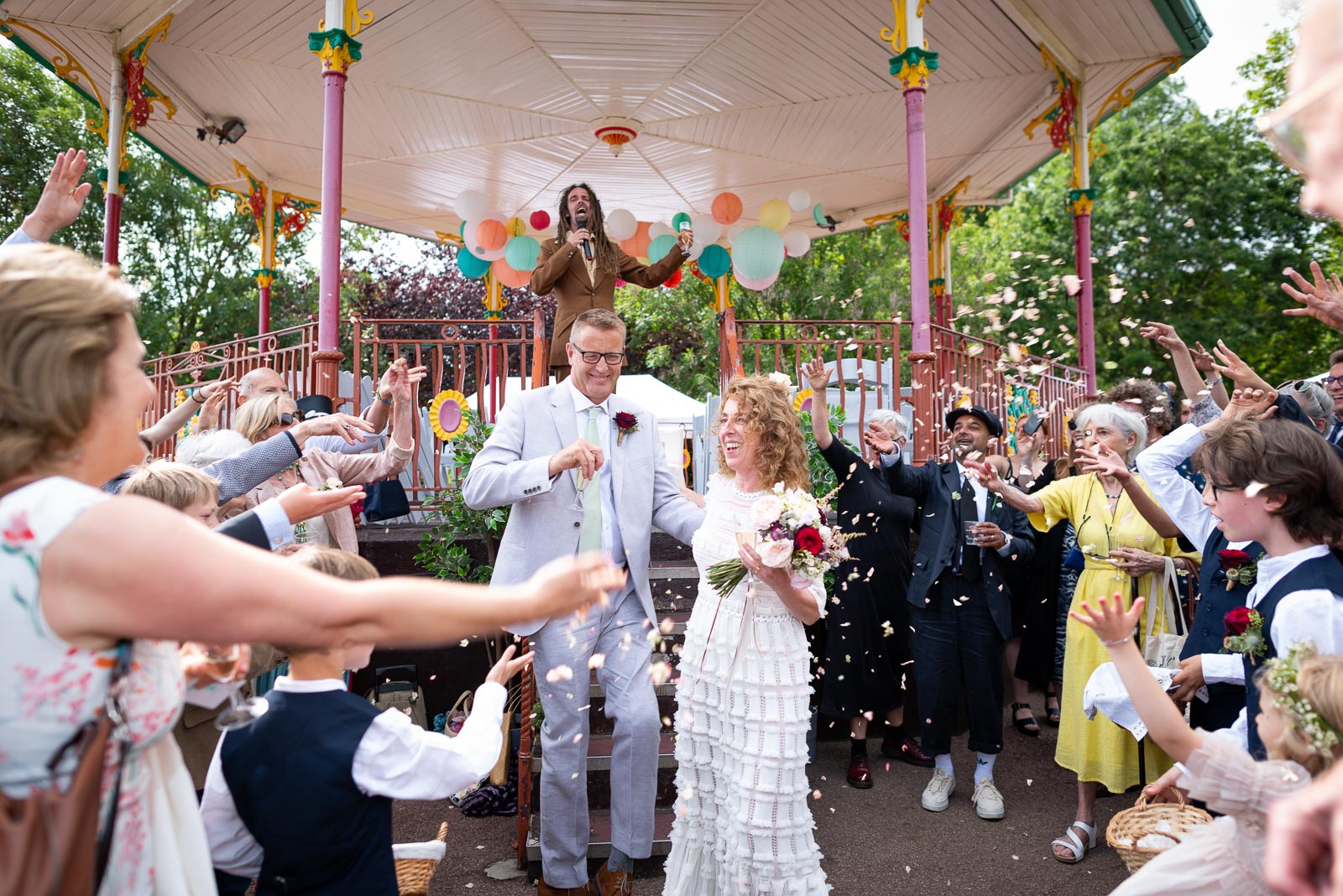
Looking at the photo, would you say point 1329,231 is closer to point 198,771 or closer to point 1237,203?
point 1237,203

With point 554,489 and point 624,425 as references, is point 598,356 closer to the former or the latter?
point 624,425

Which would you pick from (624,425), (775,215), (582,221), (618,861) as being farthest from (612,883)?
(775,215)

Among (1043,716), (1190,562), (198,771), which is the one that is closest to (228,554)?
(198,771)

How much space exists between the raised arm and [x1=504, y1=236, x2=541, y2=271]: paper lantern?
7.65 metres

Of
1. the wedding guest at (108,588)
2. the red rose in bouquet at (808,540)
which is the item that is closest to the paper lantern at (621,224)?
the red rose in bouquet at (808,540)

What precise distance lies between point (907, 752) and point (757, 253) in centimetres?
513

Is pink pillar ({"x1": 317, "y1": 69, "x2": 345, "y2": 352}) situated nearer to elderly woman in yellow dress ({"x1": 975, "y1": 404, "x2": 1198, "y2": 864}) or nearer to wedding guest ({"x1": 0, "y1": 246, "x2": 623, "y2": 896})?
elderly woman in yellow dress ({"x1": 975, "y1": 404, "x2": 1198, "y2": 864})

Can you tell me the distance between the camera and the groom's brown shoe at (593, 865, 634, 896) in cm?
385

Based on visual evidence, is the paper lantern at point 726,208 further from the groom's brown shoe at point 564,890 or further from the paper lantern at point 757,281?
the groom's brown shoe at point 564,890

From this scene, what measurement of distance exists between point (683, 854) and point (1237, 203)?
75.5 ft

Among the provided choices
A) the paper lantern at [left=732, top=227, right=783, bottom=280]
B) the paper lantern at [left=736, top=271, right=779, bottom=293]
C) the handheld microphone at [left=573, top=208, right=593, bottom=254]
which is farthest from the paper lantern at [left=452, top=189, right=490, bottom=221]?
the handheld microphone at [left=573, top=208, right=593, bottom=254]

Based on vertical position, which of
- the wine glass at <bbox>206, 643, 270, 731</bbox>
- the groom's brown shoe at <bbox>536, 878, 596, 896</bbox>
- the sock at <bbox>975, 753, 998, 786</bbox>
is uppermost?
the wine glass at <bbox>206, 643, 270, 731</bbox>

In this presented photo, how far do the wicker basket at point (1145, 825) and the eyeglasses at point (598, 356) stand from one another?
284cm

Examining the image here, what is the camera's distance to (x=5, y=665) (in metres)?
1.33
